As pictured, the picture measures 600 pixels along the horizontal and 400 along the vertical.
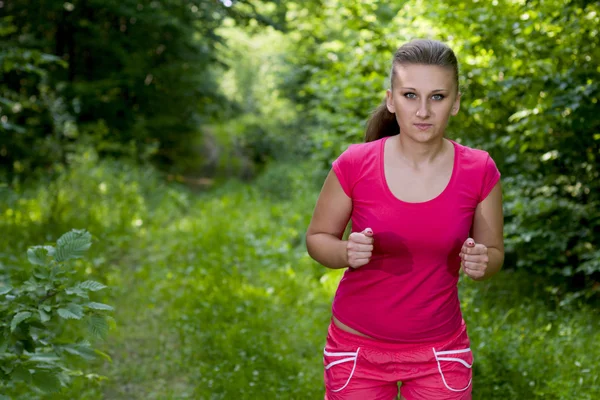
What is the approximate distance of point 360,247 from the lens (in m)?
2.30

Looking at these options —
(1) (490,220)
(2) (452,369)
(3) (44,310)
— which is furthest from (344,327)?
(3) (44,310)

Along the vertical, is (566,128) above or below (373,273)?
above

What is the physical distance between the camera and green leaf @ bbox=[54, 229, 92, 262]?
122 inches

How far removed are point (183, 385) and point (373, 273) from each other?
2927 millimetres

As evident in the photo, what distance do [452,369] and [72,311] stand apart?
5.18ft

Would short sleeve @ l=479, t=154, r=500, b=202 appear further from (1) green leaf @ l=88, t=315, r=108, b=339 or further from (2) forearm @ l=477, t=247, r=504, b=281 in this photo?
(1) green leaf @ l=88, t=315, r=108, b=339

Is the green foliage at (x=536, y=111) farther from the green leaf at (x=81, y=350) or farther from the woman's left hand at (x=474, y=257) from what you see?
the green leaf at (x=81, y=350)

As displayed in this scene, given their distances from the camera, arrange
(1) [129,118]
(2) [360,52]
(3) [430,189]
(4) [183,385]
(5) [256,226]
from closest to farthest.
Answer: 1. (3) [430,189]
2. (4) [183,385]
3. (2) [360,52]
4. (5) [256,226]
5. (1) [129,118]

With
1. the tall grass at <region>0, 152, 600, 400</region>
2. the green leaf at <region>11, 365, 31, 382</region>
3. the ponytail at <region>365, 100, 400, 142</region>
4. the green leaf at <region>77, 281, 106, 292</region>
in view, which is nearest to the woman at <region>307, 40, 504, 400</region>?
the ponytail at <region>365, 100, 400, 142</region>

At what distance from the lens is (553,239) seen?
5.37 meters

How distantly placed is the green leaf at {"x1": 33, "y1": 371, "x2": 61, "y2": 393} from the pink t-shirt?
1434 millimetres

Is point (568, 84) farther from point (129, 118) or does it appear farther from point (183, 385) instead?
point (129, 118)

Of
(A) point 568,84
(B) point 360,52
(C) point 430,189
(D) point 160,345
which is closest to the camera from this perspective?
(C) point 430,189

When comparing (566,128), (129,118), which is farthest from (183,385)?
(129,118)
